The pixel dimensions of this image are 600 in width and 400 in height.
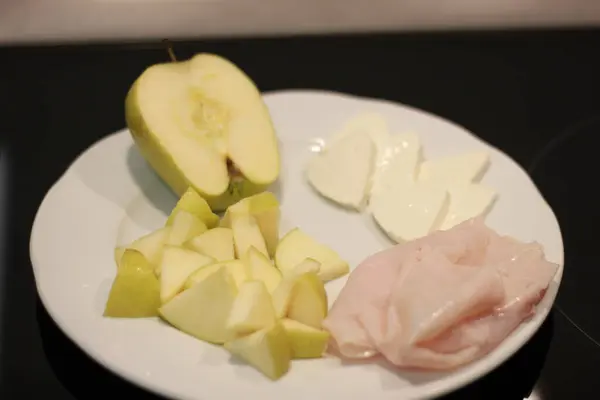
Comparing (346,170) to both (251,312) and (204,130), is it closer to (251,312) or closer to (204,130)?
(204,130)

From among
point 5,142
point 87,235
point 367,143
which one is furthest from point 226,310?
point 5,142

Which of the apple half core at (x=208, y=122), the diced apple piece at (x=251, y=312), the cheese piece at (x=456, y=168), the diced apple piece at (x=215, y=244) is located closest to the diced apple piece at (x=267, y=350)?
the diced apple piece at (x=251, y=312)

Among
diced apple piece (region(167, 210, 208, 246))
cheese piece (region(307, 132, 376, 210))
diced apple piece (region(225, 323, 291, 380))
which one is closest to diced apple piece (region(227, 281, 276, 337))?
diced apple piece (region(225, 323, 291, 380))

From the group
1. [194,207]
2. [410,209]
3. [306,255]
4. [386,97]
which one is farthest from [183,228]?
[386,97]

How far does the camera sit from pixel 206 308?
0.70 meters

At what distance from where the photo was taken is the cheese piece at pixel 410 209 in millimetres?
843

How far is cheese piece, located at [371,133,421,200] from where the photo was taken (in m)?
0.90

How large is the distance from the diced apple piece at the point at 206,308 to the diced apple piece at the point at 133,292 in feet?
0.05

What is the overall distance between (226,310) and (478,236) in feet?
0.83

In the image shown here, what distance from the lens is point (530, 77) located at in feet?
3.79

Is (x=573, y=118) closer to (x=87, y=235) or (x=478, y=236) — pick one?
(x=478, y=236)

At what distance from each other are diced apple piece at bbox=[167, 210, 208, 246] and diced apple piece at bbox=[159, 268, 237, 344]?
8 cm

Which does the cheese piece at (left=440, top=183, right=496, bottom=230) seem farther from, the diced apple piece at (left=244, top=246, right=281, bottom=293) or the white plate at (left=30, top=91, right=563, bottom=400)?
the diced apple piece at (left=244, top=246, right=281, bottom=293)

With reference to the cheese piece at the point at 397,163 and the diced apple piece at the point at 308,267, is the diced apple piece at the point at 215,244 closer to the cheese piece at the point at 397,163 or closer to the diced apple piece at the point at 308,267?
the diced apple piece at the point at 308,267
